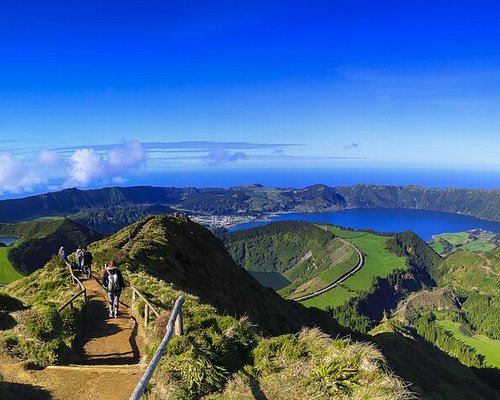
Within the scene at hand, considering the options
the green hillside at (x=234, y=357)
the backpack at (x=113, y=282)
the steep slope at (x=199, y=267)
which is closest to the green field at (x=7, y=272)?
the steep slope at (x=199, y=267)

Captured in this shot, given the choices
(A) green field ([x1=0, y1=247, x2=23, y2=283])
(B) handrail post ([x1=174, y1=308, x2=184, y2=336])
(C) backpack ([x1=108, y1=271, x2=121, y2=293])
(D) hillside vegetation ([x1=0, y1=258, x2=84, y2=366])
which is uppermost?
(B) handrail post ([x1=174, y1=308, x2=184, y2=336])

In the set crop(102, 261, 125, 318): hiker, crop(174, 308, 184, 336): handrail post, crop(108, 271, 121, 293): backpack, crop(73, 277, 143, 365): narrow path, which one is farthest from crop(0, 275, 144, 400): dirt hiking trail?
crop(108, 271, 121, 293): backpack

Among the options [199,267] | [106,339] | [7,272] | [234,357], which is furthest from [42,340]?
[7,272]

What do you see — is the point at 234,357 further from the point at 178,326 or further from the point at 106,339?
the point at 106,339

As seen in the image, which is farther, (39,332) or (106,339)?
(106,339)

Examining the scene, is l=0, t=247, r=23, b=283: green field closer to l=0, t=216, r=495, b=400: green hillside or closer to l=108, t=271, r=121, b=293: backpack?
l=0, t=216, r=495, b=400: green hillside

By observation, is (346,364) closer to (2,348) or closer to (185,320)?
(185,320)

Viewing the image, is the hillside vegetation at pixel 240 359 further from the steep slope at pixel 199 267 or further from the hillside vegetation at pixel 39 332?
the steep slope at pixel 199 267
